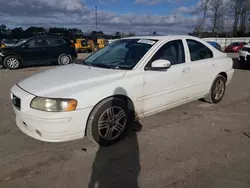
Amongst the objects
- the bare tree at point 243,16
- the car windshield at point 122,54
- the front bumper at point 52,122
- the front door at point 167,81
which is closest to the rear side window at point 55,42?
the car windshield at point 122,54

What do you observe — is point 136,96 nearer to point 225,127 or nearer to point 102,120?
point 102,120

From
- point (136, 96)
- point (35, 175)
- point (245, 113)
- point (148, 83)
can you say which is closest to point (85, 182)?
point (35, 175)

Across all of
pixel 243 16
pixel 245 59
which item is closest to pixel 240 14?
pixel 243 16

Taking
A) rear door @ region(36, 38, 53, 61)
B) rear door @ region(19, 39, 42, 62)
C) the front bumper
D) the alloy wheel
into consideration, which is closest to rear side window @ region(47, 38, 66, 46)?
rear door @ region(36, 38, 53, 61)

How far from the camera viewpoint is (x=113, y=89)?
3.06 m

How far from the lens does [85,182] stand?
2469mm

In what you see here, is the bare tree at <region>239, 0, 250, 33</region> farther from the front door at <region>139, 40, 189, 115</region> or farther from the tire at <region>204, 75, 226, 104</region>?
the front door at <region>139, 40, 189, 115</region>

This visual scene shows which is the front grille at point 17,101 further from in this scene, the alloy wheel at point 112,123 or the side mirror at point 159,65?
the side mirror at point 159,65

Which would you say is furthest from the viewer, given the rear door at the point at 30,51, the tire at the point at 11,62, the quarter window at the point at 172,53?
the rear door at the point at 30,51

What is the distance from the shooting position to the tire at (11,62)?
36.8 ft

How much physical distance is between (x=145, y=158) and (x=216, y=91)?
2.91 m

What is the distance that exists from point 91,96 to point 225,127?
8.15 feet

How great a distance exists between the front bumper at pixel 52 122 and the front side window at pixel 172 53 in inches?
63.1

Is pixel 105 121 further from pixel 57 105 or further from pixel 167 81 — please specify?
pixel 167 81
